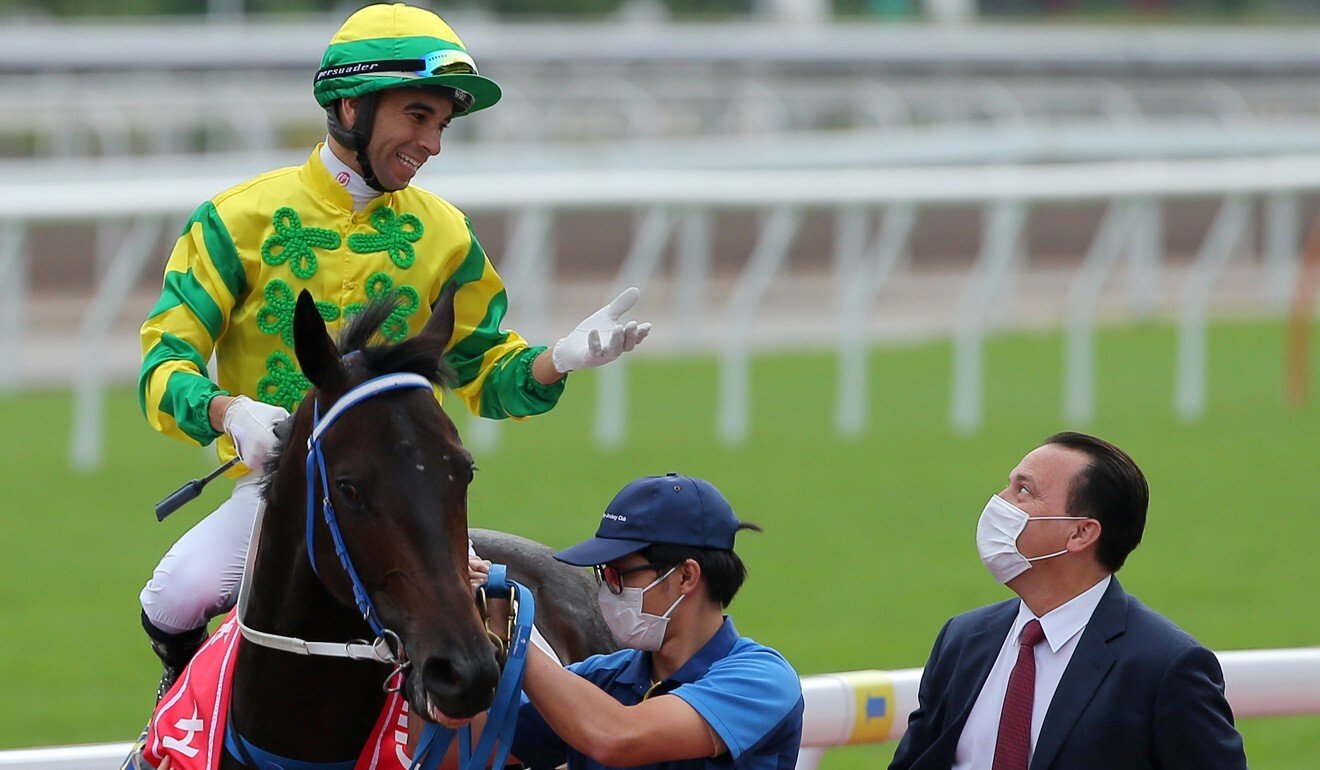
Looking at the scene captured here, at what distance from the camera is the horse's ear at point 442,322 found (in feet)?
8.66

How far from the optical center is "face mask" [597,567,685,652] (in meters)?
2.82

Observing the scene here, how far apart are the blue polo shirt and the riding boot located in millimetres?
630

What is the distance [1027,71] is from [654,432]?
15.5m

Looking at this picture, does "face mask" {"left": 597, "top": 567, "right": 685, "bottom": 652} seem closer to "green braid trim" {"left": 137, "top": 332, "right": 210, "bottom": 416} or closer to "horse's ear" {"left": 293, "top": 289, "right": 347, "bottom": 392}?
"horse's ear" {"left": 293, "top": 289, "right": 347, "bottom": 392}

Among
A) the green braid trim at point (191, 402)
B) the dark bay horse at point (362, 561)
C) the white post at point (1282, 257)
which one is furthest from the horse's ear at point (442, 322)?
the white post at point (1282, 257)

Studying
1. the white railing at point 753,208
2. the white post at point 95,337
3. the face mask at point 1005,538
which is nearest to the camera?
the face mask at point 1005,538

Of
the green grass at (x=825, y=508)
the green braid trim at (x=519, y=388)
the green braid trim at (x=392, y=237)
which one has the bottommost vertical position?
the green grass at (x=825, y=508)

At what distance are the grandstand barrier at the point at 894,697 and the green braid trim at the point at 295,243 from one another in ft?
3.79

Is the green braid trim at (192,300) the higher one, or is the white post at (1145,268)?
the green braid trim at (192,300)

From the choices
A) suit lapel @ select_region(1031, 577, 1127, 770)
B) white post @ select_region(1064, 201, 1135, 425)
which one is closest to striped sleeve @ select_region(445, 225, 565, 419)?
suit lapel @ select_region(1031, 577, 1127, 770)

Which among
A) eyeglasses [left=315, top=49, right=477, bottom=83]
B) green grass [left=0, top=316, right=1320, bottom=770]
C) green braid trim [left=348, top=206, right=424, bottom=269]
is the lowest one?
green grass [left=0, top=316, right=1320, bottom=770]

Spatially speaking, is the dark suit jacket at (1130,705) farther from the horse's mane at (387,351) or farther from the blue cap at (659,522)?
the horse's mane at (387,351)

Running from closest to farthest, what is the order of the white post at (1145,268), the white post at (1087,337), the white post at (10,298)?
1. the white post at (10,298)
2. the white post at (1087,337)
3. the white post at (1145,268)

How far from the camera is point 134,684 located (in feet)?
19.9
